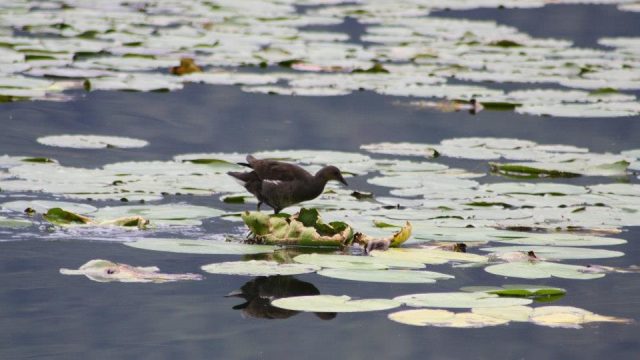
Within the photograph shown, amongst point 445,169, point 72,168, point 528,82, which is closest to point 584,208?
point 445,169

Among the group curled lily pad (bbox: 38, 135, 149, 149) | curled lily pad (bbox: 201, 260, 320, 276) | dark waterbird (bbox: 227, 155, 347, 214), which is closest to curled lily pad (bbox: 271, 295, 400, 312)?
curled lily pad (bbox: 201, 260, 320, 276)

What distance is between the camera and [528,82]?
12.8m

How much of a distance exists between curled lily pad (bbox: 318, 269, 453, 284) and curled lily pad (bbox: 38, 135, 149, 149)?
352cm

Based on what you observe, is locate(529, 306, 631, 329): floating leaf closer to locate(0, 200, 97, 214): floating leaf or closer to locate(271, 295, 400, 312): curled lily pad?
locate(271, 295, 400, 312): curled lily pad

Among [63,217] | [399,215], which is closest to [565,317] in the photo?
[399,215]

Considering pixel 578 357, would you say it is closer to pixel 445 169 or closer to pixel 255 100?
pixel 445 169

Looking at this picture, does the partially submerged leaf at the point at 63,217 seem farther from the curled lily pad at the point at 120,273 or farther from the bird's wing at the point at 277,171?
the bird's wing at the point at 277,171

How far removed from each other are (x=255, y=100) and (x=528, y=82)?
291cm

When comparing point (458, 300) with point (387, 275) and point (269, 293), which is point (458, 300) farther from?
point (269, 293)

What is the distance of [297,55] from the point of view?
1382 centimetres

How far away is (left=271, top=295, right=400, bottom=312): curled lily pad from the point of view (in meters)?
5.12

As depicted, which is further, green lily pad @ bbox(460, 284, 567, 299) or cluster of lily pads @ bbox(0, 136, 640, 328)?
cluster of lily pads @ bbox(0, 136, 640, 328)

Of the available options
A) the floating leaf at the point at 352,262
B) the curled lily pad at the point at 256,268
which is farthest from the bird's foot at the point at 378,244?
the curled lily pad at the point at 256,268

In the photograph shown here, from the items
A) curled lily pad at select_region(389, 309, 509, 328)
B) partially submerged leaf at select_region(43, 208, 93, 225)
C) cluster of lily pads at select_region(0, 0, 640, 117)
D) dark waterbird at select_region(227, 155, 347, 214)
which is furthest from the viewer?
cluster of lily pads at select_region(0, 0, 640, 117)
